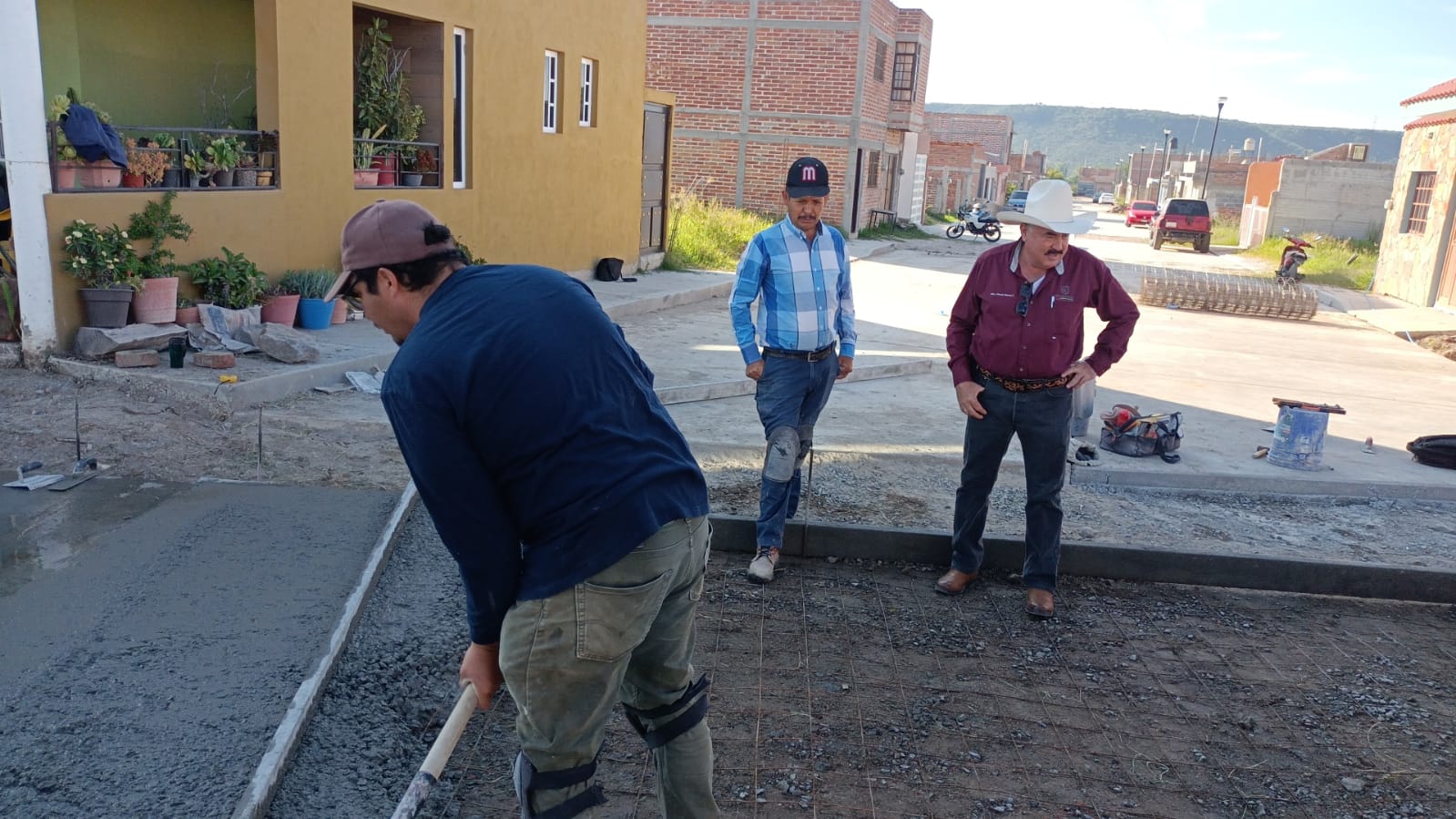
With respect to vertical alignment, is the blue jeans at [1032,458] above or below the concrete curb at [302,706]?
above

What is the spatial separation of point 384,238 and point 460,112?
10562 mm

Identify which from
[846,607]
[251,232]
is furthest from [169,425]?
[846,607]

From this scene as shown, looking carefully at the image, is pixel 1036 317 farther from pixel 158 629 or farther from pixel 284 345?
pixel 284 345

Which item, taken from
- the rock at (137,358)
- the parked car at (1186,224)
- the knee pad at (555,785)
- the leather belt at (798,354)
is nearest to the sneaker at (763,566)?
the leather belt at (798,354)

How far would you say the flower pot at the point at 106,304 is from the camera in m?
7.71

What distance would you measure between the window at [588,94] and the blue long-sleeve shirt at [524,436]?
43.9 ft

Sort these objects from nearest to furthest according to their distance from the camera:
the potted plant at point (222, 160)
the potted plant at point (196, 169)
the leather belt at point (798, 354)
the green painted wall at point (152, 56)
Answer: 1. the leather belt at point (798, 354)
2. the potted plant at point (196, 169)
3. the potted plant at point (222, 160)
4. the green painted wall at point (152, 56)

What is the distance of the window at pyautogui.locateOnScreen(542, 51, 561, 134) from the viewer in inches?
551

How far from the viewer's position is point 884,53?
3114 cm

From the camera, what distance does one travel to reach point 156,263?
8.15 metres

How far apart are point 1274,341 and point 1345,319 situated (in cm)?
460

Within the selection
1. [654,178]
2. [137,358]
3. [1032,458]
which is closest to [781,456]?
[1032,458]

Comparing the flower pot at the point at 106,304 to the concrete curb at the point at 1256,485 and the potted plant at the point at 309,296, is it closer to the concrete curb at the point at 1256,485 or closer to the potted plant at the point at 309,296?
the potted plant at the point at 309,296

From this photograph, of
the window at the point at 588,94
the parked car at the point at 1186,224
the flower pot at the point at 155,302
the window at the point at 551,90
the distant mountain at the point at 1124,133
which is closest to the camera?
the flower pot at the point at 155,302
